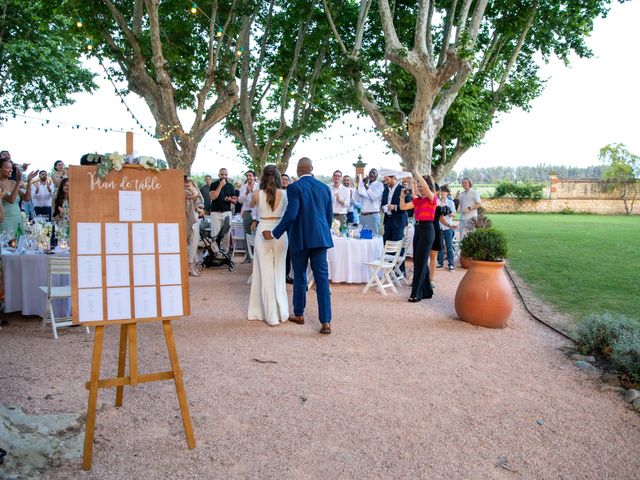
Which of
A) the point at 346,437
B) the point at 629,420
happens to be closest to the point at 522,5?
the point at 629,420

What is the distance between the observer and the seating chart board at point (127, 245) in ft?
9.68

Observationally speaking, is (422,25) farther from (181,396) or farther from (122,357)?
(181,396)

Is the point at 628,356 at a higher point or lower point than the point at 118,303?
lower

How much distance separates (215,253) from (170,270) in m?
8.02

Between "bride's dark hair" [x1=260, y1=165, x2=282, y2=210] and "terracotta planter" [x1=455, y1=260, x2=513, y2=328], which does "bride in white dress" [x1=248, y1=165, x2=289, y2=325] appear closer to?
"bride's dark hair" [x1=260, y1=165, x2=282, y2=210]

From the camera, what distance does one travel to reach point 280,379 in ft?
14.1

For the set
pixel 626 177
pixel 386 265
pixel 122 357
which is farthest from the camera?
pixel 626 177

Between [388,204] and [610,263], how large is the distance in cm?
644

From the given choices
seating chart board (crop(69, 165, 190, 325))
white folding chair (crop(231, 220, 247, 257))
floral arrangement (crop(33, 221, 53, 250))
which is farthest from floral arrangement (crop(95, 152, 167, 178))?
white folding chair (crop(231, 220, 247, 257))

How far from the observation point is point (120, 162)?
10.0 feet

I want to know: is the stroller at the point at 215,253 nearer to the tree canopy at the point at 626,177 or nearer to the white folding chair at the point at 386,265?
the white folding chair at the point at 386,265

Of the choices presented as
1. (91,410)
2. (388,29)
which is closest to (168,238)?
(91,410)

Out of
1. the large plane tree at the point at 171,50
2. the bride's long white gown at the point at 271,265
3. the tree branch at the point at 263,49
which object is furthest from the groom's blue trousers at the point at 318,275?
the tree branch at the point at 263,49

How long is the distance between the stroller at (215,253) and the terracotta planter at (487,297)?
19.2 ft
